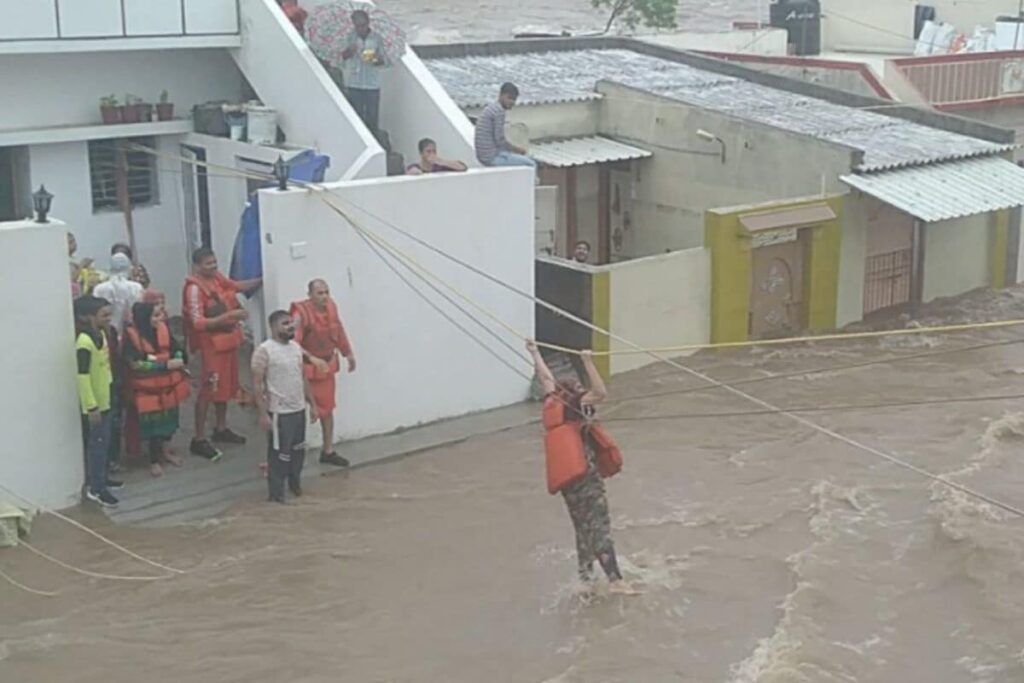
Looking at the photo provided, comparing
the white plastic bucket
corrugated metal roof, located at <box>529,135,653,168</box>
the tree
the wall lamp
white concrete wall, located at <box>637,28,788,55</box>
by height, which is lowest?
corrugated metal roof, located at <box>529,135,653,168</box>

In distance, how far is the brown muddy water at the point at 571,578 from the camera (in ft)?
30.4

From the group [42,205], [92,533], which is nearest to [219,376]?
[92,533]

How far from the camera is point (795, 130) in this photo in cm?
1892

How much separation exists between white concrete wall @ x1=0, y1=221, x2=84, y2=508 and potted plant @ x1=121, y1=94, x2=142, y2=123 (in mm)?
4581

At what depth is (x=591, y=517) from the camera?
9.83 metres

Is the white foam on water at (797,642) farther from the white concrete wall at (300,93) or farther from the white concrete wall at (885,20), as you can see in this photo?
the white concrete wall at (885,20)

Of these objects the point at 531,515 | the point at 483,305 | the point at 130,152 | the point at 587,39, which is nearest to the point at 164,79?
the point at 130,152

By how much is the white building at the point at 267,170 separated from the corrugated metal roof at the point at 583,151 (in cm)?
384

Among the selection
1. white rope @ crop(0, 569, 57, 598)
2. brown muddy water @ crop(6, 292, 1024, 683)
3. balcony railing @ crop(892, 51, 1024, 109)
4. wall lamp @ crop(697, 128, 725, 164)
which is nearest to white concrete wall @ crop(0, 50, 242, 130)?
brown muddy water @ crop(6, 292, 1024, 683)

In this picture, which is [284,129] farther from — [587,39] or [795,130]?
[587,39]

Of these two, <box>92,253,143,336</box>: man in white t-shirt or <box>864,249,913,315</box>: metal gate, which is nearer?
<box>92,253,143,336</box>: man in white t-shirt

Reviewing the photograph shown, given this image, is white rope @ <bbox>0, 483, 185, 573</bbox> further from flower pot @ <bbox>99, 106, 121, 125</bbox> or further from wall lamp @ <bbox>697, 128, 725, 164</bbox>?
wall lamp @ <bbox>697, 128, 725, 164</bbox>

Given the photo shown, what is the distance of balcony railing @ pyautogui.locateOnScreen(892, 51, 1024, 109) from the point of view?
22500mm

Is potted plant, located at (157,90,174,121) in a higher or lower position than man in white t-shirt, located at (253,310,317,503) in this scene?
higher
